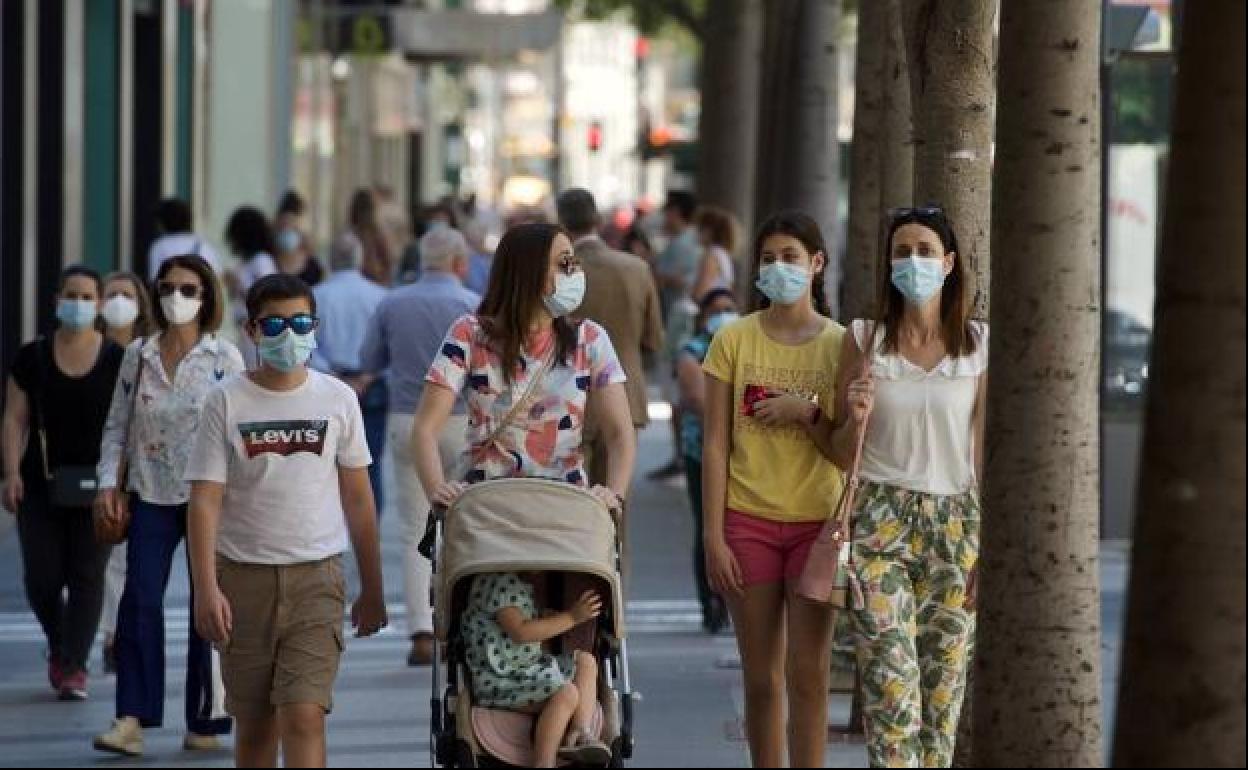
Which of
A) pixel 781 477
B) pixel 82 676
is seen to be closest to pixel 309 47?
pixel 82 676

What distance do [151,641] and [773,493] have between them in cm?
278

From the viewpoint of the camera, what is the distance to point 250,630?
805 cm

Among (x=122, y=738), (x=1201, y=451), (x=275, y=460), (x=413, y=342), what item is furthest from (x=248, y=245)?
(x=1201, y=451)

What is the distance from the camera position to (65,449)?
11.4 meters

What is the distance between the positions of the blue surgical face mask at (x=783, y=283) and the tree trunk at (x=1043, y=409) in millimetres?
1266

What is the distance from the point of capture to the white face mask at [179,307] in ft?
33.4

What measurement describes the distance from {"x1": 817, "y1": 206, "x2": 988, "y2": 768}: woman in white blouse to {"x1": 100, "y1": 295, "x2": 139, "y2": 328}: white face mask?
4546 mm

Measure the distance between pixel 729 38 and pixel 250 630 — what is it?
70.3 feet

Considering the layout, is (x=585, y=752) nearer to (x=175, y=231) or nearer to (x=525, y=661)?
(x=525, y=661)

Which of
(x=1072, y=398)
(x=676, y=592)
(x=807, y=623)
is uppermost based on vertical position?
(x=1072, y=398)

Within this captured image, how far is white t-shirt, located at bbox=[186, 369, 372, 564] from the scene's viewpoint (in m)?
8.09

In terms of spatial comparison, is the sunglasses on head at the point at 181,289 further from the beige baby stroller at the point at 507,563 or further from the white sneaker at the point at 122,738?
the beige baby stroller at the point at 507,563

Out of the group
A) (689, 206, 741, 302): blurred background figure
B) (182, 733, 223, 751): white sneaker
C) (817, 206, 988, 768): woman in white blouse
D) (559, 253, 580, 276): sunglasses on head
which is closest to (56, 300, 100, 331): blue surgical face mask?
(182, 733, 223, 751): white sneaker

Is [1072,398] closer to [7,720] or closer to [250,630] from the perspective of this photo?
[250,630]
